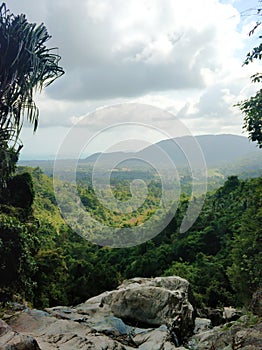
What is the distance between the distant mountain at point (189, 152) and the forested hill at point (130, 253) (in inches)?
118

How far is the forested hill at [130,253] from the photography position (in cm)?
910

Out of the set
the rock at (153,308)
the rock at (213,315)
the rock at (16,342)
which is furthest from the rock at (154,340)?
the rock at (213,315)

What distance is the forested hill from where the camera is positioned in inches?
358

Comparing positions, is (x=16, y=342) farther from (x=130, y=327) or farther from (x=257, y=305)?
(x=130, y=327)

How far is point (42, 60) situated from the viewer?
5.80 metres

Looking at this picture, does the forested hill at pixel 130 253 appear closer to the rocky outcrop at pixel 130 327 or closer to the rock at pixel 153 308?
the rocky outcrop at pixel 130 327

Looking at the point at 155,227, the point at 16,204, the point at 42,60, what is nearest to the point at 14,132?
the point at 42,60

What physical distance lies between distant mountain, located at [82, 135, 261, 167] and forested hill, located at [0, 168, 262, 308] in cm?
300

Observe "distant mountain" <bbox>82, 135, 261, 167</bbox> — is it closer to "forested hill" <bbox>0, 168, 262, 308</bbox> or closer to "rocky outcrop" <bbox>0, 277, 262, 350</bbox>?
"forested hill" <bbox>0, 168, 262, 308</bbox>

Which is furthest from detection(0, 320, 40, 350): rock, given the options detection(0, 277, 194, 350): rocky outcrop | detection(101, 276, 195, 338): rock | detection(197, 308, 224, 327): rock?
detection(197, 308, 224, 327): rock

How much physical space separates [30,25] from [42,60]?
1.82 feet

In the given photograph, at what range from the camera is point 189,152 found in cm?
1518

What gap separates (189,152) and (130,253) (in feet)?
54.9

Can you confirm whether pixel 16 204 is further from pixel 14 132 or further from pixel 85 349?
pixel 85 349
